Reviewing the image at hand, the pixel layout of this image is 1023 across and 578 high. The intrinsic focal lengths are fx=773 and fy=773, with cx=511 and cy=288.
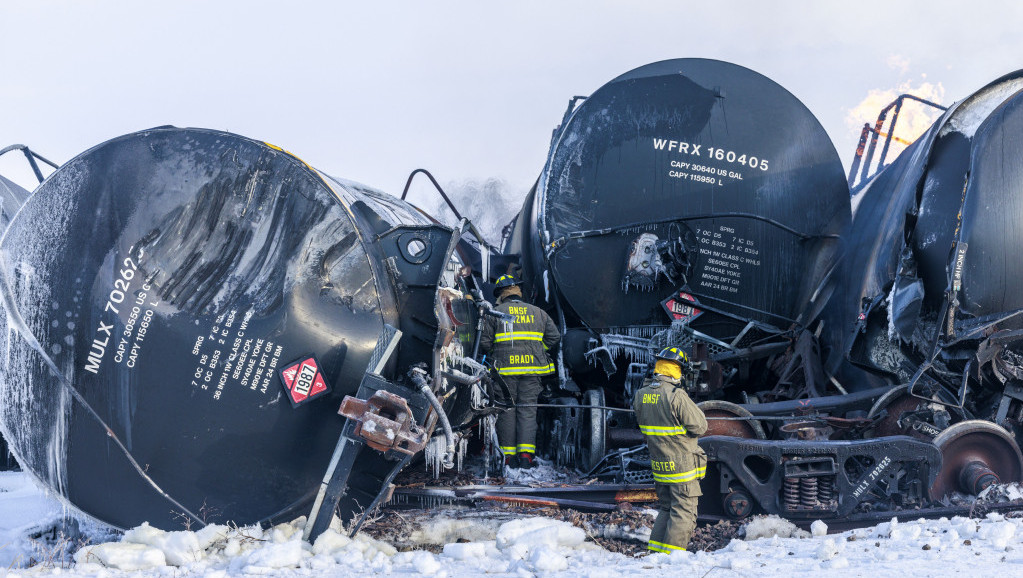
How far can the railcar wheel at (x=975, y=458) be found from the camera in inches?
178

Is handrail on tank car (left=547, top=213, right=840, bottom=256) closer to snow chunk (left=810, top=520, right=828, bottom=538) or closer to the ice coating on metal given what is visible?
the ice coating on metal

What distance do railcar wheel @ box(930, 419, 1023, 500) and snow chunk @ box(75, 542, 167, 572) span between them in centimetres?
416

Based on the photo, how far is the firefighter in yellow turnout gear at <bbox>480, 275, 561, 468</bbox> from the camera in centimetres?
569

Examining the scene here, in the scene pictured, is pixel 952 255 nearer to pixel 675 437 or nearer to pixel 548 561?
pixel 675 437

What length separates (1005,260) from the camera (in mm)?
4688

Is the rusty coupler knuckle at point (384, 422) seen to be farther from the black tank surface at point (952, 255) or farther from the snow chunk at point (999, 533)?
the black tank surface at point (952, 255)

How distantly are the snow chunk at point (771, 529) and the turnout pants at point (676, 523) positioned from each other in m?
0.34

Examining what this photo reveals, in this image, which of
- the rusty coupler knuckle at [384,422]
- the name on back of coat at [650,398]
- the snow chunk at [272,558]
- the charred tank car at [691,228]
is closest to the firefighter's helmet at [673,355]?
the name on back of coat at [650,398]

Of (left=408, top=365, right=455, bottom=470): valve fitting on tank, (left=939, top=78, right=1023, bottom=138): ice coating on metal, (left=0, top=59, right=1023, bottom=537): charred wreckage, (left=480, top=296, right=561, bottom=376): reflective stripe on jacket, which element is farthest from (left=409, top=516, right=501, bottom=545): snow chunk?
(left=939, top=78, right=1023, bottom=138): ice coating on metal

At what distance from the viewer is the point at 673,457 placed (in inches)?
171

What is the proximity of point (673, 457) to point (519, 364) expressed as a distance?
1740mm

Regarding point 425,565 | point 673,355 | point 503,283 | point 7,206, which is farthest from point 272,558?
point 7,206

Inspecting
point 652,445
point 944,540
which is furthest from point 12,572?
point 944,540

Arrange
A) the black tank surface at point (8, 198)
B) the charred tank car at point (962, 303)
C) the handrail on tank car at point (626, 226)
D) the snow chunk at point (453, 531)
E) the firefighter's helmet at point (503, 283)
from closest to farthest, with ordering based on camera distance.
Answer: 1. the snow chunk at point (453, 531)
2. the charred tank car at point (962, 303)
3. the handrail on tank car at point (626, 226)
4. the firefighter's helmet at point (503, 283)
5. the black tank surface at point (8, 198)
